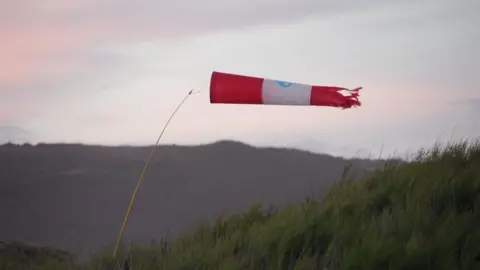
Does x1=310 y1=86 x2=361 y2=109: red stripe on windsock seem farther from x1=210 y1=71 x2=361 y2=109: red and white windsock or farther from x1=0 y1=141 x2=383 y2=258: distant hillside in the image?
x1=0 y1=141 x2=383 y2=258: distant hillside

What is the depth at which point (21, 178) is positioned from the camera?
6.50 metres

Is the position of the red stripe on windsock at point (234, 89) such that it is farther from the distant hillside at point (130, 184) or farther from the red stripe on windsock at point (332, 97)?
the distant hillside at point (130, 184)

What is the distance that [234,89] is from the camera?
481 cm

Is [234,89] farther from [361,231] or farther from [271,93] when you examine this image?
[361,231]

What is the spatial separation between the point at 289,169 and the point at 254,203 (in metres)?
0.89

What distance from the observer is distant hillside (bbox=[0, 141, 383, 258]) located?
5852mm

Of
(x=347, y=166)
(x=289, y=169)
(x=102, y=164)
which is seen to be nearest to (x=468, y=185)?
(x=347, y=166)

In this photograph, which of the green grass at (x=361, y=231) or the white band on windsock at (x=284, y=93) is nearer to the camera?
the green grass at (x=361, y=231)

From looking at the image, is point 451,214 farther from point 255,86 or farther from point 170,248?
point 170,248

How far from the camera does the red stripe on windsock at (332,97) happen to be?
4.67 metres

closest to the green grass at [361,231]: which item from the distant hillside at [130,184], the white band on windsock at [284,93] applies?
the distant hillside at [130,184]

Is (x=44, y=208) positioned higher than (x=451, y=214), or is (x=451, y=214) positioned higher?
(x=451, y=214)

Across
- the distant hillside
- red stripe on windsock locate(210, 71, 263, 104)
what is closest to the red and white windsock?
red stripe on windsock locate(210, 71, 263, 104)

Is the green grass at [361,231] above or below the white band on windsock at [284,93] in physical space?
below
